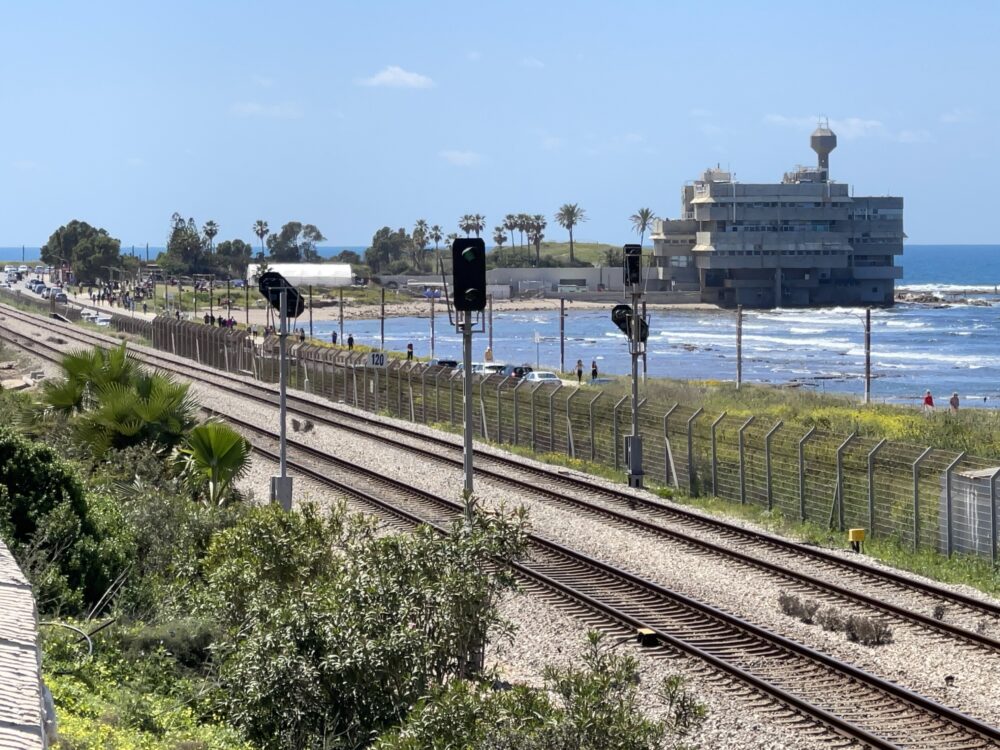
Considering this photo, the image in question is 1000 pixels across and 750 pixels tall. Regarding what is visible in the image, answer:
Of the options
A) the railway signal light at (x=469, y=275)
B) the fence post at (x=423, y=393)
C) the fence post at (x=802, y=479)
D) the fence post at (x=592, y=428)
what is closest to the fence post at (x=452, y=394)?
the fence post at (x=423, y=393)

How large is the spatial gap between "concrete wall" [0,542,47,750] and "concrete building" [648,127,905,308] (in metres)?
162

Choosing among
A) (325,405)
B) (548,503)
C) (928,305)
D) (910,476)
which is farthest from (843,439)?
(928,305)

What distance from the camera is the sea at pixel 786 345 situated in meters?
92.3

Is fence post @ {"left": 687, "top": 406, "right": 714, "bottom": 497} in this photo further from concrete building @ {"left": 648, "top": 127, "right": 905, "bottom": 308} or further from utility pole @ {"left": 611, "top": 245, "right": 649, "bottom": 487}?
concrete building @ {"left": 648, "top": 127, "right": 905, "bottom": 308}

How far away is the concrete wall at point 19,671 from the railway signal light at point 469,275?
8.60 m

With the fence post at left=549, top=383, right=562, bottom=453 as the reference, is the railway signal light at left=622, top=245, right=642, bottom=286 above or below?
above

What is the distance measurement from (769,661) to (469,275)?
578 cm

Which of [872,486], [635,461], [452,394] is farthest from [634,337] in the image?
[452,394]

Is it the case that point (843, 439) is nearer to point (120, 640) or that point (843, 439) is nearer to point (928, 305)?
point (120, 640)

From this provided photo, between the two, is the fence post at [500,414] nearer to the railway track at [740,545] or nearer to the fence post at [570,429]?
the railway track at [740,545]

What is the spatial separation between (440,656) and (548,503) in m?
16.6

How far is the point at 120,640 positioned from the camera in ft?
43.9

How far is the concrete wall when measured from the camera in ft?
20.5

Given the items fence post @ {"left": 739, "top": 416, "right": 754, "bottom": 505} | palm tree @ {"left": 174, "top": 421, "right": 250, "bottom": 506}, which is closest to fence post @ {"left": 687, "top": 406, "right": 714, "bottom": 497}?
fence post @ {"left": 739, "top": 416, "right": 754, "bottom": 505}
